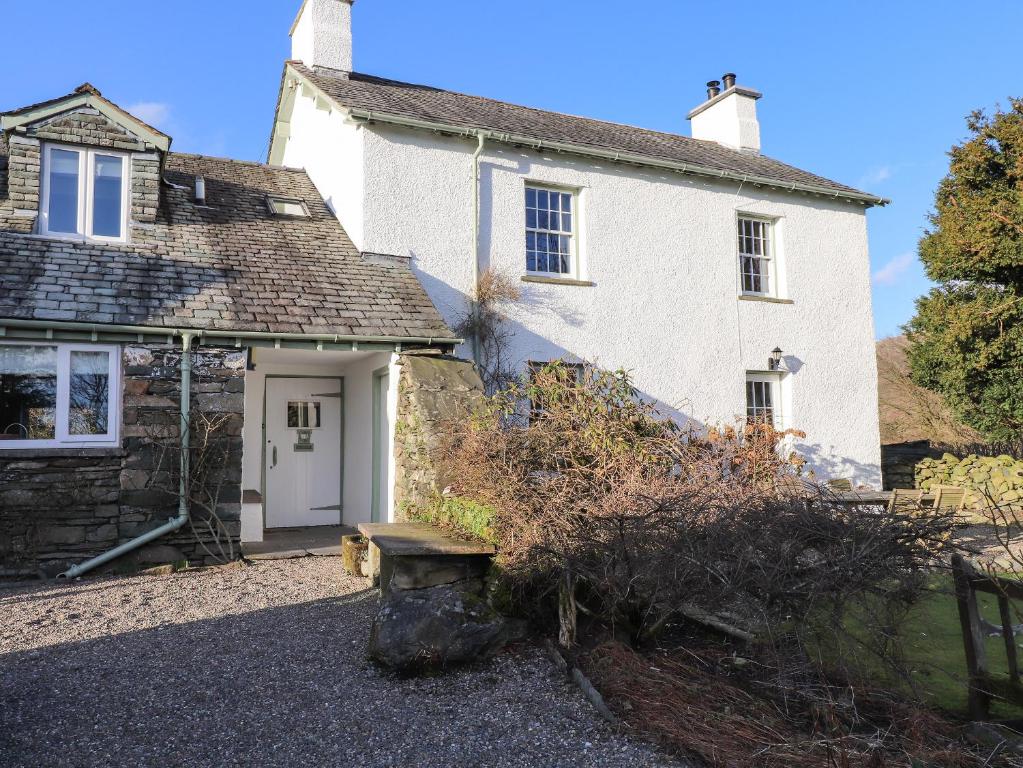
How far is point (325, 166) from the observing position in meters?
12.5

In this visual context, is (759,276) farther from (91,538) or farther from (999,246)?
(91,538)

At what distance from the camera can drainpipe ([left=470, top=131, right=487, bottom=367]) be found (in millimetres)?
10969

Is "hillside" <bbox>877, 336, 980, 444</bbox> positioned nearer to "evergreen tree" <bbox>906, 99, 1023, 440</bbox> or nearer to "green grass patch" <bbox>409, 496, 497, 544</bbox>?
"evergreen tree" <bbox>906, 99, 1023, 440</bbox>

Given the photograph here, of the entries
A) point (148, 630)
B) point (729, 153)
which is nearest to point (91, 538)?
point (148, 630)

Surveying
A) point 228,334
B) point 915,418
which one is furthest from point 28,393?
point 915,418

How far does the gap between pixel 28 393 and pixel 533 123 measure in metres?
8.80

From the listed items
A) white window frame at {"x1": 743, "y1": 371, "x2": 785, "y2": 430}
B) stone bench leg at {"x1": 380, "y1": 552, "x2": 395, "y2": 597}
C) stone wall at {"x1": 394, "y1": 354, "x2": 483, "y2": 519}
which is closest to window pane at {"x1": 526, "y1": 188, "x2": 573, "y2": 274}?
stone wall at {"x1": 394, "y1": 354, "x2": 483, "y2": 519}

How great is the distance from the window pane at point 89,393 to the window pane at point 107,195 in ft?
7.14

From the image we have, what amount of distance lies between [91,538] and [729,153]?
13.0 m

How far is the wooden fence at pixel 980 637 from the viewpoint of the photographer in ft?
13.6

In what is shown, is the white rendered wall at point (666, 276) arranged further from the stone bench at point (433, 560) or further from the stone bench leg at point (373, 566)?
the stone bench at point (433, 560)

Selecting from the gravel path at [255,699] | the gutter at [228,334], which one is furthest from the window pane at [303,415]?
the gravel path at [255,699]

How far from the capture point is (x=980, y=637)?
14.2 feet

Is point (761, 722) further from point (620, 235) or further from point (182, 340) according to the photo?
point (620, 235)
